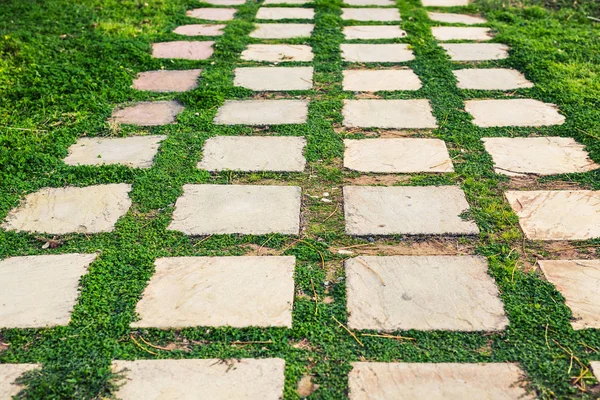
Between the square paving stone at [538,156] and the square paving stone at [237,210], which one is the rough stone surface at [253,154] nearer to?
the square paving stone at [237,210]

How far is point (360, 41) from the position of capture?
4.91 metres

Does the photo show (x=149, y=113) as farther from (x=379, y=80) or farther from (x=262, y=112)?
(x=379, y=80)

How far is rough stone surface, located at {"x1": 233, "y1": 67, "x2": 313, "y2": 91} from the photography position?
4.05m

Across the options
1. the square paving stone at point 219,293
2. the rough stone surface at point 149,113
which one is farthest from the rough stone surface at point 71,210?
the rough stone surface at point 149,113

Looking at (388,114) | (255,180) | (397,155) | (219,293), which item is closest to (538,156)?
(397,155)

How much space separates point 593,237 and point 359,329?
113 cm

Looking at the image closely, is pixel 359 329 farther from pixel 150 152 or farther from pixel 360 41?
pixel 360 41

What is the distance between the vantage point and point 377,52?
4.66 m

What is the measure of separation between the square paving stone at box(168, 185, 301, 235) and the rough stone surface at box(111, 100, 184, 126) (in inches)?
34.9

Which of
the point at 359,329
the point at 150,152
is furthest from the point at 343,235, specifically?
the point at 150,152

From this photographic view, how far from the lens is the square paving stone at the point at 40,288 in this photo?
211 centimetres

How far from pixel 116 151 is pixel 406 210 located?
1611 mm

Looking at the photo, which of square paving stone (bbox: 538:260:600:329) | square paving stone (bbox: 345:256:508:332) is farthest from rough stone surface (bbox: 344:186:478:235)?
square paving stone (bbox: 538:260:600:329)

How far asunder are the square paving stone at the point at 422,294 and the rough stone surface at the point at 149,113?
5.84ft
